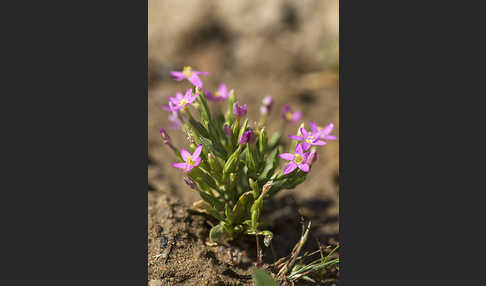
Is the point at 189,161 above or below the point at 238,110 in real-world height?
below

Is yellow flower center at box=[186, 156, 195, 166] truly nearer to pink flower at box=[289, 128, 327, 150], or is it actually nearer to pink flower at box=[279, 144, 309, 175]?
pink flower at box=[279, 144, 309, 175]

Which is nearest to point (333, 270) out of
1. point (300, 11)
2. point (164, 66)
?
point (164, 66)

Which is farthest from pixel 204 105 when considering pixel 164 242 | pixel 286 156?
pixel 164 242

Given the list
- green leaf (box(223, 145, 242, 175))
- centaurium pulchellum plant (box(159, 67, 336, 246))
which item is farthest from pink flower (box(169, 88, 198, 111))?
green leaf (box(223, 145, 242, 175))

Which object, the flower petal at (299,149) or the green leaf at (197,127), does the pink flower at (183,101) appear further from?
Answer: the flower petal at (299,149)

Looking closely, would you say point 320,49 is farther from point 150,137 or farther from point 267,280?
point 267,280

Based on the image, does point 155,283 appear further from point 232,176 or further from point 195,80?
point 195,80
